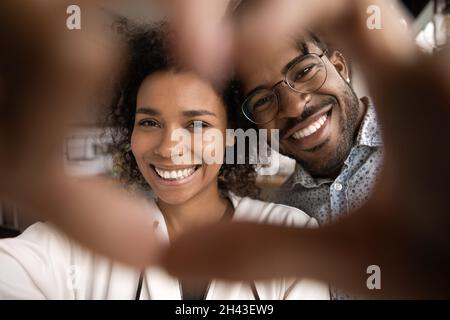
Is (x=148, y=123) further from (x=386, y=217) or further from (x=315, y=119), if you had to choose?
(x=386, y=217)

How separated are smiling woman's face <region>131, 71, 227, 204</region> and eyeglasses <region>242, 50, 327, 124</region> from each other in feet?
0.34

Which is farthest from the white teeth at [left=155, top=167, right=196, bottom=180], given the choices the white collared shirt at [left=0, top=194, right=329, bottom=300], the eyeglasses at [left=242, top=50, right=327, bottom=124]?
the eyeglasses at [left=242, top=50, right=327, bottom=124]

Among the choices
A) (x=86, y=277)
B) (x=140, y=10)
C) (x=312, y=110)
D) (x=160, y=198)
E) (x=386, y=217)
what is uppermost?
(x=140, y=10)

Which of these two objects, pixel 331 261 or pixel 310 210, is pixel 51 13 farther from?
pixel 331 261

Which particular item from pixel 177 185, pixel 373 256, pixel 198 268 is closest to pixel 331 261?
pixel 373 256

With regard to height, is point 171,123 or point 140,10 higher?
point 140,10

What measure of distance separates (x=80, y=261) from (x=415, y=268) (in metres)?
1.20

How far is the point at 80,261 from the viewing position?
145 cm

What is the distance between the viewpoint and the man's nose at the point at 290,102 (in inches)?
54.1

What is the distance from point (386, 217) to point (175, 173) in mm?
757

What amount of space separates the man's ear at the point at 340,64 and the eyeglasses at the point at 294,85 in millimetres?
34

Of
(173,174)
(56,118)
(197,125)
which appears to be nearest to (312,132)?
(197,125)

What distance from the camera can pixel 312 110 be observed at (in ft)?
4.56

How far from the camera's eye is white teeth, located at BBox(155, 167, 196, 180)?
4.66 feet
